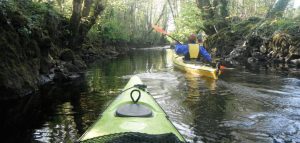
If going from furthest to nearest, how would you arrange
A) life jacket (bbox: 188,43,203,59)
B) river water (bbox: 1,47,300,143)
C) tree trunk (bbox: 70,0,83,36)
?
tree trunk (bbox: 70,0,83,36)
life jacket (bbox: 188,43,203,59)
river water (bbox: 1,47,300,143)

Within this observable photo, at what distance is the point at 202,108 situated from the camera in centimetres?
759

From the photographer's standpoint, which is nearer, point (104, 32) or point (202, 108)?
point (202, 108)

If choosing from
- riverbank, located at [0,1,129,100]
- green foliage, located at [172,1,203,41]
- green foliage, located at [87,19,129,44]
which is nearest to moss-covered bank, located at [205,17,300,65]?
green foliage, located at [172,1,203,41]

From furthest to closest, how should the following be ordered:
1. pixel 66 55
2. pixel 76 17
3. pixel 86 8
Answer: pixel 86 8 → pixel 76 17 → pixel 66 55

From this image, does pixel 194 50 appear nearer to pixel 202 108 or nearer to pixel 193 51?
pixel 193 51

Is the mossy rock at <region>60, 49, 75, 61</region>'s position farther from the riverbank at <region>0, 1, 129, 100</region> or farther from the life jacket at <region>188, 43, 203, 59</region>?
the life jacket at <region>188, 43, 203, 59</region>

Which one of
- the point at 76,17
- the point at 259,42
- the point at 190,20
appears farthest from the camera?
the point at 190,20

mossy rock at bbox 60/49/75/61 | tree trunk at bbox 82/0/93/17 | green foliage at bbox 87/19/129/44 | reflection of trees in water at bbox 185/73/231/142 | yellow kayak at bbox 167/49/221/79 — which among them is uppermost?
tree trunk at bbox 82/0/93/17

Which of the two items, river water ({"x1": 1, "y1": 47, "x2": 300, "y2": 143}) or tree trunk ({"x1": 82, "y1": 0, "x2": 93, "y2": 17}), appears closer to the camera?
river water ({"x1": 1, "y1": 47, "x2": 300, "y2": 143})

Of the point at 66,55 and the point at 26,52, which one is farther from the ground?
the point at 26,52

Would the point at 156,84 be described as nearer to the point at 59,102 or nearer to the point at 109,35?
the point at 59,102

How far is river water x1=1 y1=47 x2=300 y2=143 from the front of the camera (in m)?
5.82

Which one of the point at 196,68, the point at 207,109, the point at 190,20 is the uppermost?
the point at 190,20

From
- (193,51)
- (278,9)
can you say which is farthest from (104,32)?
(193,51)
